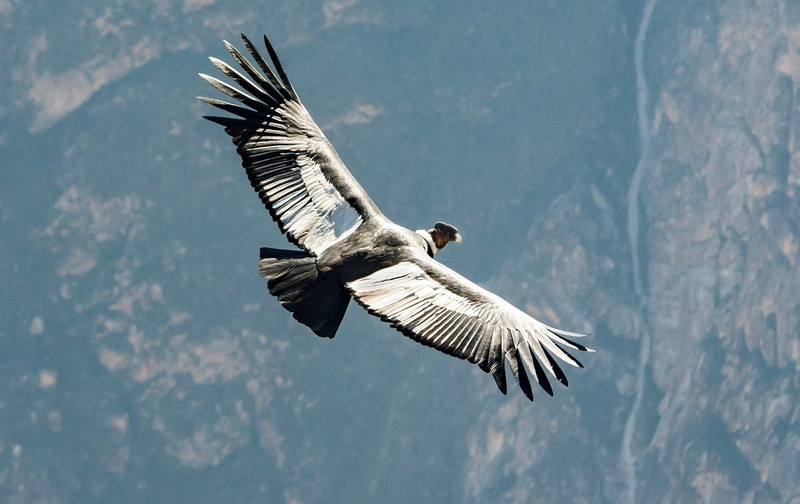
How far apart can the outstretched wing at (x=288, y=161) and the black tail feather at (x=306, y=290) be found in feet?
2.12

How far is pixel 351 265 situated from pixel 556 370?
4440 mm

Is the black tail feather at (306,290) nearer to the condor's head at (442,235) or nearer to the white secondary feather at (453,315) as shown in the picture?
the white secondary feather at (453,315)

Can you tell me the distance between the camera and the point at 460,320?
85.1 ft

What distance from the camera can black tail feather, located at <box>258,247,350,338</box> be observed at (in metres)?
25.7

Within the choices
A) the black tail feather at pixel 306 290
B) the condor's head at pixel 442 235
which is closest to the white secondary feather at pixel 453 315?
the black tail feather at pixel 306 290

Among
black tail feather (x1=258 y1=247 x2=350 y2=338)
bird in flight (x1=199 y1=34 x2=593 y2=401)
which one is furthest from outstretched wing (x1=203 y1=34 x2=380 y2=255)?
black tail feather (x1=258 y1=247 x2=350 y2=338)

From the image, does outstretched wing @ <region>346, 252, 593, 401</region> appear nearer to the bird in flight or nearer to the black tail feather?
the bird in flight

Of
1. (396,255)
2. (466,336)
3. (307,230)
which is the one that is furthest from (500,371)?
(307,230)

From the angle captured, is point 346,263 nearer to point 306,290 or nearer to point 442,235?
point 306,290

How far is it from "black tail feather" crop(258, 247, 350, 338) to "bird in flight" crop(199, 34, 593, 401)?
2 centimetres

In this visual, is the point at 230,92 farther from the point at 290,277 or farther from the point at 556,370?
the point at 556,370

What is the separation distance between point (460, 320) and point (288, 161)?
5493 millimetres

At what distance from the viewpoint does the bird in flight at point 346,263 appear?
25594 mm

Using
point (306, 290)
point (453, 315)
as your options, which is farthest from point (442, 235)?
point (306, 290)
